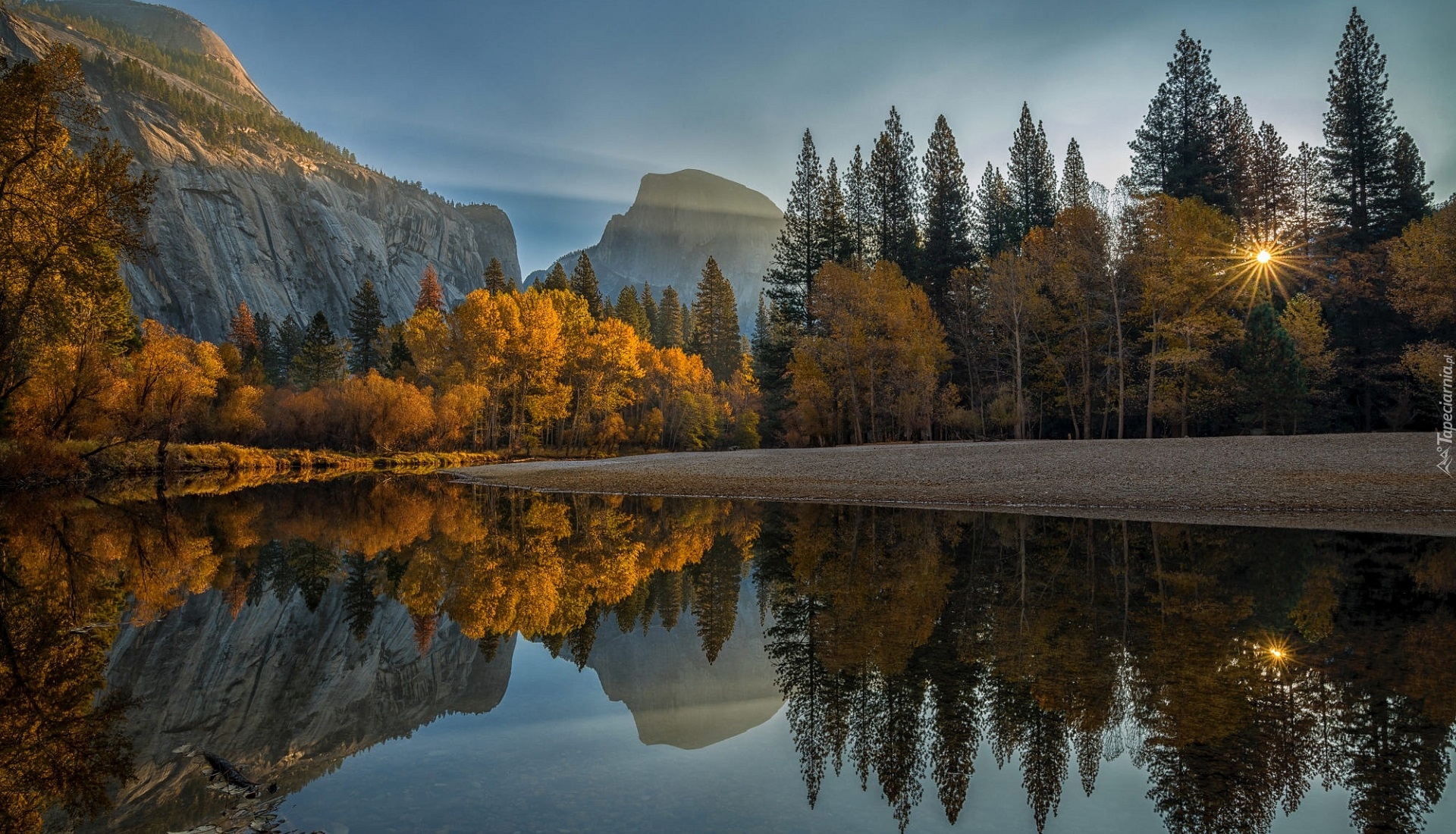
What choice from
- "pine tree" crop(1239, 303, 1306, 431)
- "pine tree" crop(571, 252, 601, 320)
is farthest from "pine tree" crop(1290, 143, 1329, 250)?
"pine tree" crop(571, 252, 601, 320)

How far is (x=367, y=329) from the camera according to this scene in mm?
74062

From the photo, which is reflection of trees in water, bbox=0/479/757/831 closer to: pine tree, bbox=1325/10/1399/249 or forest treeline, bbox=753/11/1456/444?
forest treeline, bbox=753/11/1456/444

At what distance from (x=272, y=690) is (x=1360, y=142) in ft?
183

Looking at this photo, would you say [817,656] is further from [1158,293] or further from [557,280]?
[557,280]

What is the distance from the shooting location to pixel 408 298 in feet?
533

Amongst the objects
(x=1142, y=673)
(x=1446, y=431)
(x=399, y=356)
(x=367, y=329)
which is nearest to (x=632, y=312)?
(x=367, y=329)

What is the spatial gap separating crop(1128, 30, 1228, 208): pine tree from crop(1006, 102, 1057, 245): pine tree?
766 centimetres

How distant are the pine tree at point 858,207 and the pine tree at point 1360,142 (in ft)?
90.8

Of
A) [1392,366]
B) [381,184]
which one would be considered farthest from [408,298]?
[1392,366]

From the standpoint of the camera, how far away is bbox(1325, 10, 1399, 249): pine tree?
129 ft

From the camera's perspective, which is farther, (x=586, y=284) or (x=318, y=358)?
(x=586, y=284)

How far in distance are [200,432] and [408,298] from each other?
127106 mm

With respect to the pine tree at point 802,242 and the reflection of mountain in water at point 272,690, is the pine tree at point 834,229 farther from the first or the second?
the reflection of mountain in water at point 272,690

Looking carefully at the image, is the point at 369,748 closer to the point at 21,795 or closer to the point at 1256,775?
the point at 21,795
